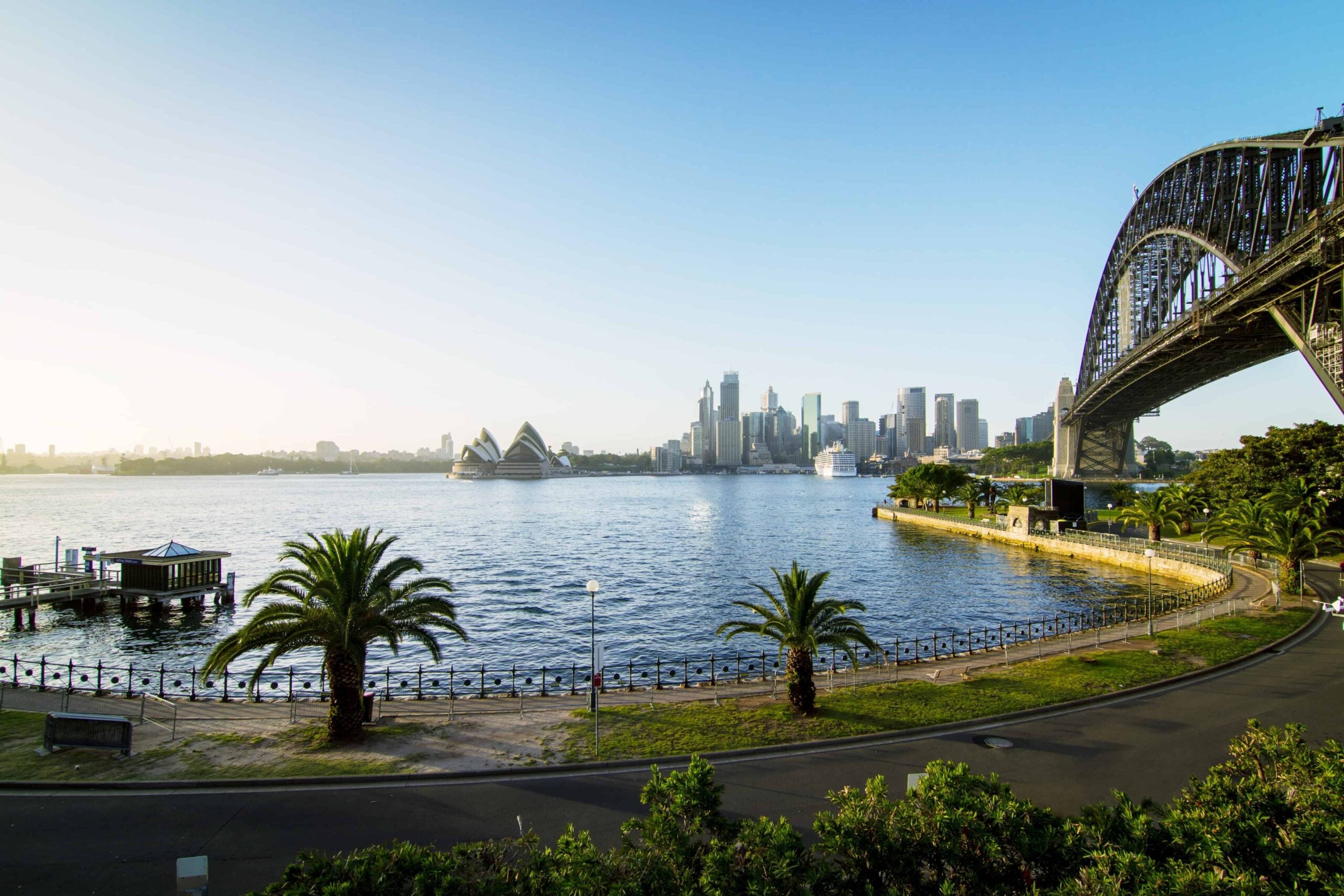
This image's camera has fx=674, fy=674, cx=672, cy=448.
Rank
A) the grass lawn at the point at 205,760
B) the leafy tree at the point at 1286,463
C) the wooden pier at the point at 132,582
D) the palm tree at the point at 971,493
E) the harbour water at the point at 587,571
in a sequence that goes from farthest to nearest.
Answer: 1. the palm tree at the point at 971,493
2. the leafy tree at the point at 1286,463
3. the wooden pier at the point at 132,582
4. the harbour water at the point at 587,571
5. the grass lawn at the point at 205,760

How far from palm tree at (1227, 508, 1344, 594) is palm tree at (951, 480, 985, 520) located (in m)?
52.1

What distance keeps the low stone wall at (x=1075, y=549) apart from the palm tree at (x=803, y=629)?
30.0m

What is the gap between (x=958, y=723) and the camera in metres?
16.3

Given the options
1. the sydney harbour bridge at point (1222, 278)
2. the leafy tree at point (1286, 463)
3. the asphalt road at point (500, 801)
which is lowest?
the asphalt road at point (500, 801)

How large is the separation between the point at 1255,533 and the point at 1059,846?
3577 cm

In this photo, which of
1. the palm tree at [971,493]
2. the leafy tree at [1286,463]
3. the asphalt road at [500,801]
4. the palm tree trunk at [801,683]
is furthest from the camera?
the palm tree at [971,493]

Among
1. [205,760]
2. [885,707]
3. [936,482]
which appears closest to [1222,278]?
[936,482]

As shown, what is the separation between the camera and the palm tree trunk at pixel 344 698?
1584 centimetres

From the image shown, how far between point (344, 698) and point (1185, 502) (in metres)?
66.3

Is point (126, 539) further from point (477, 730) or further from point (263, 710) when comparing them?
point (477, 730)

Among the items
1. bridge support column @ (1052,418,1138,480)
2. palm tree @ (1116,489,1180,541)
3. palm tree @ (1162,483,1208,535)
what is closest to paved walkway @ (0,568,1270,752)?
palm tree @ (1116,489,1180,541)

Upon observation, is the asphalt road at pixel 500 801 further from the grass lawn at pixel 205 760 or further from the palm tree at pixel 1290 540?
the palm tree at pixel 1290 540

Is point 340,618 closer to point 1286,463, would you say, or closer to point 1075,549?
point 1075,549

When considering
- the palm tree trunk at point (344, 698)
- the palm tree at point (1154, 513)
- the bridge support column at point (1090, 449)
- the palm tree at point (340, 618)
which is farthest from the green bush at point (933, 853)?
the bridge support column at point (1090, 449)
